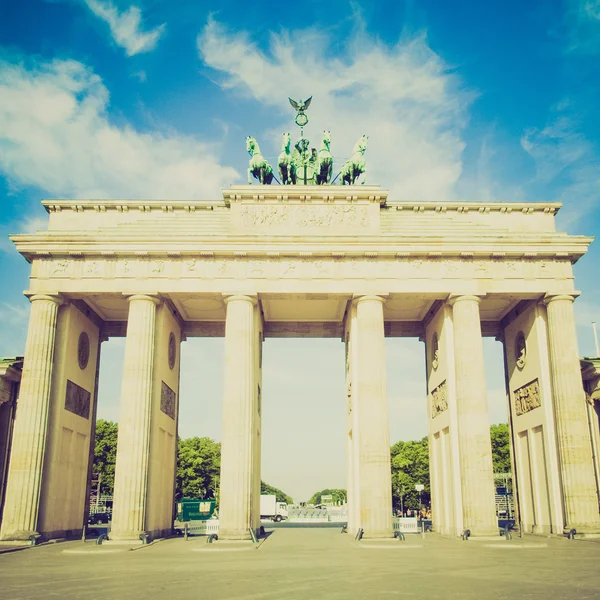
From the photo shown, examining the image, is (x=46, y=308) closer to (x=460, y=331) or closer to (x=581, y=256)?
(x=460, y=331)

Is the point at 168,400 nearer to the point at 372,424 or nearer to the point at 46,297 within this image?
the point at 46,297

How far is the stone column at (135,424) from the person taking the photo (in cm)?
2752

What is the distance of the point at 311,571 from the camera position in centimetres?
1648

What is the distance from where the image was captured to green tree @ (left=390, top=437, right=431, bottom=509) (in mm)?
83250

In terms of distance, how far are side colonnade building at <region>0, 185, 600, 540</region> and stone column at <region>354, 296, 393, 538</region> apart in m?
0.07

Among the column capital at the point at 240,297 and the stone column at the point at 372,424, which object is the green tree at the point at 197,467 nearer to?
the column capital at the point at 240,297

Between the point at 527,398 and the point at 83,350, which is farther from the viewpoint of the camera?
the point at 83,350

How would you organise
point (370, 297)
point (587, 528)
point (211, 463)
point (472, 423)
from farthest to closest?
point (211, 463)
point (370, 297)
point (472, 423)
point (587, 528)

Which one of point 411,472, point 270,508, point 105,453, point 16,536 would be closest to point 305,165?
point 16,536

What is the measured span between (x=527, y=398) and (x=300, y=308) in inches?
534

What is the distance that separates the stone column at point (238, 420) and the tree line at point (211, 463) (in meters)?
50.1

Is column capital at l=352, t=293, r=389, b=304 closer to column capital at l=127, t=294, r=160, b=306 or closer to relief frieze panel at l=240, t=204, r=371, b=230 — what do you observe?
relief frieze panel at l=240, t=204, r=371, b=230

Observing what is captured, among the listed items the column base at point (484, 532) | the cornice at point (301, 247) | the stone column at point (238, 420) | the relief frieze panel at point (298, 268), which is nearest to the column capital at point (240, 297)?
the stone column at point (238, 420)

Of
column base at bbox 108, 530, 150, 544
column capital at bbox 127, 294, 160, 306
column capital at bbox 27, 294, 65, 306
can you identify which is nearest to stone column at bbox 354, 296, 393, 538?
column base at bbox 108, 530, 150, 544
